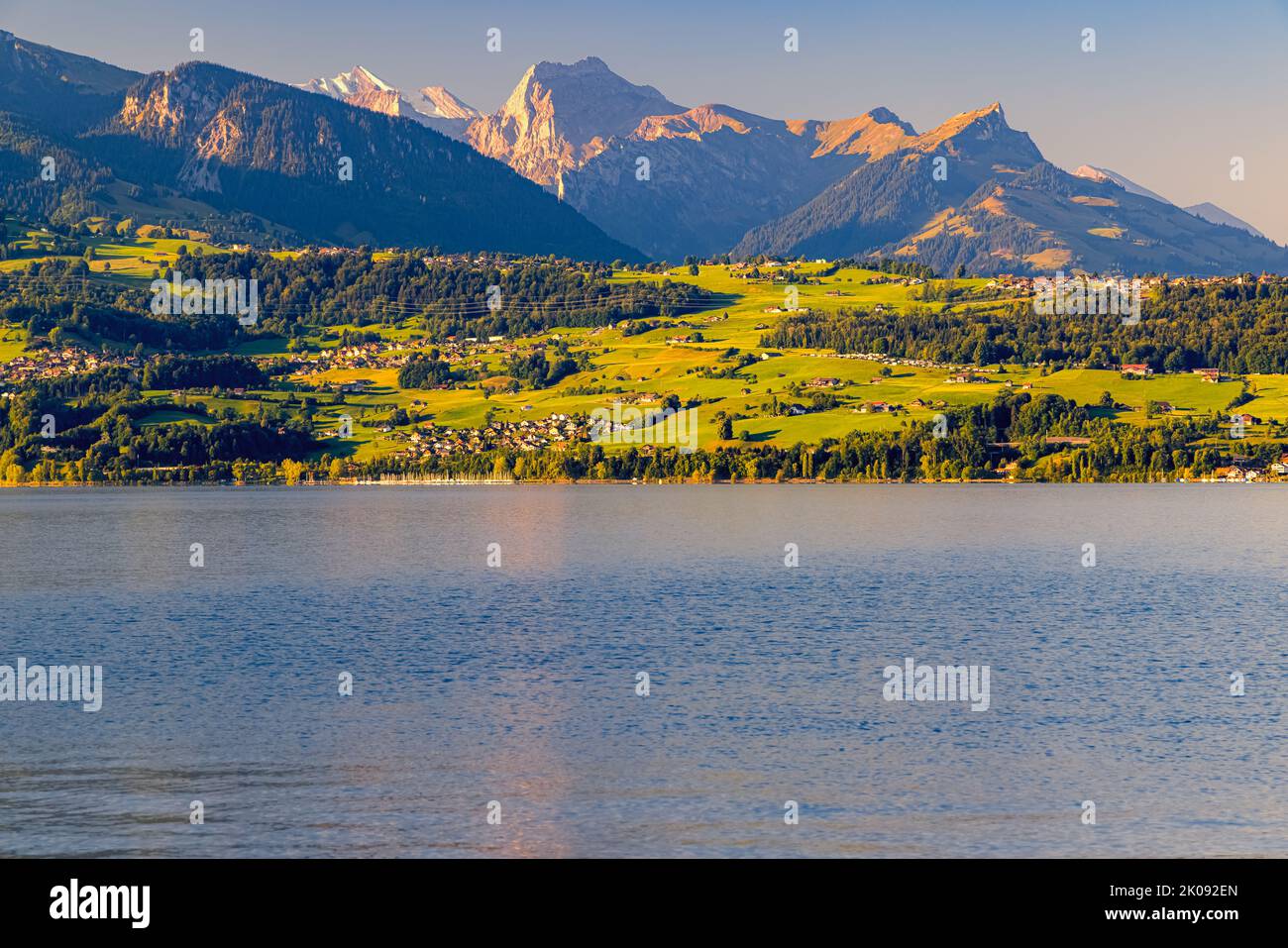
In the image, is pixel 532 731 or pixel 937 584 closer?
pixel 532 731

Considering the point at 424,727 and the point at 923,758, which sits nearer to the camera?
the point at 923,758

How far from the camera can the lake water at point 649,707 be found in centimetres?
3725

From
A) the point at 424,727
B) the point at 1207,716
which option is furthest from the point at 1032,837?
the point at 424,727

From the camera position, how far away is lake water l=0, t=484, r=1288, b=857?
37.2 metres

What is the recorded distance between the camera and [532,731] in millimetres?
48938

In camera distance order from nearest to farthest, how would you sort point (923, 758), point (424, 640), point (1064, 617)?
point (923, 758)
point (424, 640)
point (1064, 617)

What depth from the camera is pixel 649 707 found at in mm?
52906

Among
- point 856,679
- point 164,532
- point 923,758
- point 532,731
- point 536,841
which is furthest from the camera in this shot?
point 164,532

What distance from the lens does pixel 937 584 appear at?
95688mm

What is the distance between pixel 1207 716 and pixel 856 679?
13.4 meters

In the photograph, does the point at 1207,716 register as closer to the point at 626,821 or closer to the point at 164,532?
the point at 626,821

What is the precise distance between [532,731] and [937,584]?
5187 cm
